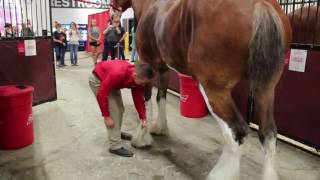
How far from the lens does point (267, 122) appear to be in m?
2.16

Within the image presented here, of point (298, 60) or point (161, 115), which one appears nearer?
point (298, 60)

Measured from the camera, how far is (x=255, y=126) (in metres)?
3.81

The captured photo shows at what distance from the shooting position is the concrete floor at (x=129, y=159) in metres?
2.61

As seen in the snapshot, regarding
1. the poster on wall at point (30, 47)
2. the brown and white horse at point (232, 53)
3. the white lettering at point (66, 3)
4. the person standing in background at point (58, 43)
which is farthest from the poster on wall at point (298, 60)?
the white lettering at point (66, 3)

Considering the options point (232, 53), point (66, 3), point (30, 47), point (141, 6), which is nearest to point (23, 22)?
point (30, 47)

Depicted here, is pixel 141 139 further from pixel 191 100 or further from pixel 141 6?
pixel 141 6

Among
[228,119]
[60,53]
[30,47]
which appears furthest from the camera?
[60,53]

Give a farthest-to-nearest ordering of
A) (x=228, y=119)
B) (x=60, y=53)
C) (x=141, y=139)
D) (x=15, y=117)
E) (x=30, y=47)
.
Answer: (x=60, y=53) → (x=30, y=47) → (x=141, y=139) → (x=15, y=117) → (x=228, y=119)

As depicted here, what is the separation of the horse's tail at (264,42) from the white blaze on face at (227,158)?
34 centimetres

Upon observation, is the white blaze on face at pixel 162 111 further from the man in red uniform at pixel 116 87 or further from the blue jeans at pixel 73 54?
the blue jeans at pixel 73 54

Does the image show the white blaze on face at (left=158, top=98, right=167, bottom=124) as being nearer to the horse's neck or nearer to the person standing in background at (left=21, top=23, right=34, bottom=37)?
the horse's neck

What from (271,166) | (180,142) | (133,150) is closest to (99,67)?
(133,150)

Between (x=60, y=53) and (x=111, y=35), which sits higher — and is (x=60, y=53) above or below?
below

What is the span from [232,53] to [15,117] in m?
2.15
